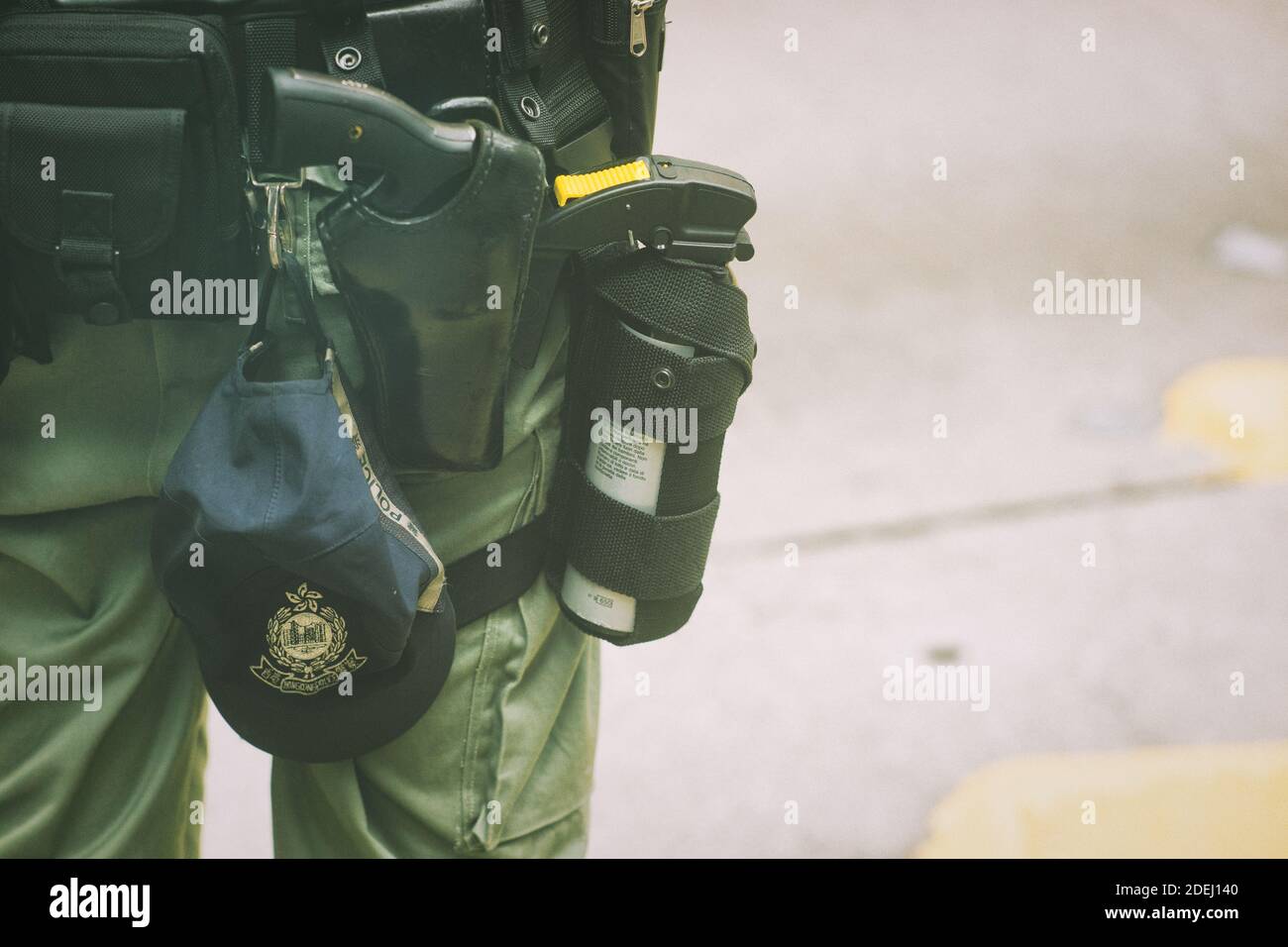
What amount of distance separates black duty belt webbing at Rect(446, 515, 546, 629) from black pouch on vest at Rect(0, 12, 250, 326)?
10.6 inches

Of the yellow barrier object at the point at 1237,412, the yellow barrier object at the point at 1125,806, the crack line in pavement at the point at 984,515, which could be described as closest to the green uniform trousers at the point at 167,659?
the yellow barrier object at the point at 1125,806

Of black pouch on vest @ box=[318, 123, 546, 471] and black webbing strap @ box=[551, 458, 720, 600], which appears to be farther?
black webbing strap @ box=[551, 458, 720, 600]

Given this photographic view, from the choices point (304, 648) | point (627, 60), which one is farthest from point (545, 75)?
point (304, 648)

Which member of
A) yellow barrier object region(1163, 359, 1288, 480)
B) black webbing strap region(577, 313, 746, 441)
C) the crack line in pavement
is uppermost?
black webbing strap region(577, 313, 746, 441)

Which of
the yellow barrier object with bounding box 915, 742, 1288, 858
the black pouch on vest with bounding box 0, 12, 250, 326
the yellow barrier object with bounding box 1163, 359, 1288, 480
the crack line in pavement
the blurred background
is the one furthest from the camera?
the yellow barrier object with bounding box 1163, 359, 1288, 480

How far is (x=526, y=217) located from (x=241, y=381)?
0.20 m

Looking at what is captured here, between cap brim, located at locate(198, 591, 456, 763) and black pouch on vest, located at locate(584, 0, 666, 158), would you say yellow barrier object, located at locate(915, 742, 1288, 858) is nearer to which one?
cap brim, located at locate(198, 591, 456, 763)

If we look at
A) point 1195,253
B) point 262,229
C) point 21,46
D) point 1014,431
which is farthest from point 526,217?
point 1195,253

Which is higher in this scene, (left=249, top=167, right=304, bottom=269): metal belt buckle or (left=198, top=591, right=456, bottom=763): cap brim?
(left=249, top=167, right=304, bottom=269): metal belt buckle

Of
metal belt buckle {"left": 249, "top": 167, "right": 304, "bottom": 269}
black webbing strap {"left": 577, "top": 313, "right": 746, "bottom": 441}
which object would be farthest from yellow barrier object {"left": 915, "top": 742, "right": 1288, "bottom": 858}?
metal belt buckle {"left": 249, "top": 167, "right": 304, "bottom": 269}

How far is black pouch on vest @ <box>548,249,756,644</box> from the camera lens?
0.97 m

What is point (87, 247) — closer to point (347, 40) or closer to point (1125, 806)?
point (347, 40)

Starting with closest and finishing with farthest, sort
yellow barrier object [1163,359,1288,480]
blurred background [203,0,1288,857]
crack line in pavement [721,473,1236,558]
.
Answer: blurred background [203,0,1288,857]
crack line in pavement [721,473,1236,558]
yellow barrier object [1163,359,1288,480]

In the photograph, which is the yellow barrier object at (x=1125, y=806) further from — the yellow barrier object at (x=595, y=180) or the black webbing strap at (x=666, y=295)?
the yellow barrier object at (x=595, y=180)
